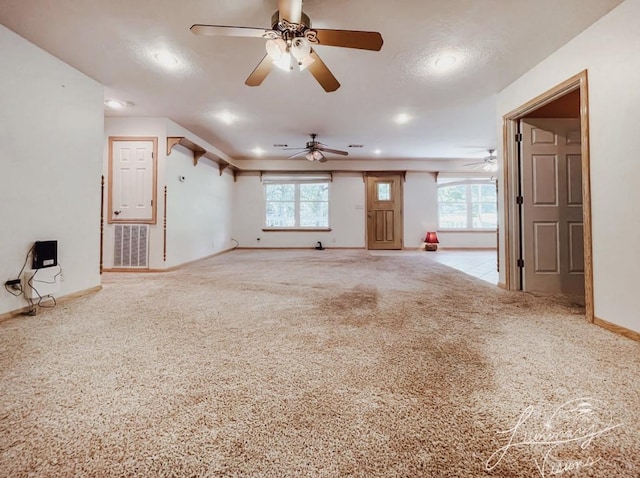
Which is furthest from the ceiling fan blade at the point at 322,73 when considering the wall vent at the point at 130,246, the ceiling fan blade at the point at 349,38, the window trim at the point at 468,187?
the window trim at the point at 468,187

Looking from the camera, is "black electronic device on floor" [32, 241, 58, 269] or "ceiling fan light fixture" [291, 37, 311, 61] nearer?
"ceiling fan light fixture" [291, 37, 311, 61]

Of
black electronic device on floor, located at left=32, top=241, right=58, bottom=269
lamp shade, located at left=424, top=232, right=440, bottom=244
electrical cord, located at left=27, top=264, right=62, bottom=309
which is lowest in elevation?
electrical cord, located at left=27, top=264, right=62, bottom=309

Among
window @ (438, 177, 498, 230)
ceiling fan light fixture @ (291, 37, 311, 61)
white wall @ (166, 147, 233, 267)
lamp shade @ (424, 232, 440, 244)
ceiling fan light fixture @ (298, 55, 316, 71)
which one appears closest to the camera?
ceiling fan light fixture @ (291, 37, 311, 61)

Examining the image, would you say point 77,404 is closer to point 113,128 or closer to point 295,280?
point 295,280

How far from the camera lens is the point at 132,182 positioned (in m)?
4.17

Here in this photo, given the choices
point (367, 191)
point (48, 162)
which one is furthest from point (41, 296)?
point (367, 191)

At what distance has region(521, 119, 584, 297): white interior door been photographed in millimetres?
2928

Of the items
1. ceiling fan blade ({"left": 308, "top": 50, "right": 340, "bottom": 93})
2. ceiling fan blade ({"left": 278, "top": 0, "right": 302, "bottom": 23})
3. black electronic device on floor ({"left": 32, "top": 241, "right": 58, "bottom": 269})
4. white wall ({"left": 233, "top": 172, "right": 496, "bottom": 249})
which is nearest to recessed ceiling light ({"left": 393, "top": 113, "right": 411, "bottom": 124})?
ceiling fan blade ({"left": 308, "top": 50, "right": 340, "bottom": 93})

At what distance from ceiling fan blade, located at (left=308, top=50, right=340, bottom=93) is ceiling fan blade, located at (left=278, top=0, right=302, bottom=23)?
1.04ft

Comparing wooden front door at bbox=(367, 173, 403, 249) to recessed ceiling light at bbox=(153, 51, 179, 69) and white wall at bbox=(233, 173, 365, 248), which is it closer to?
white wall at bbox=(233, 173, 365, 248)

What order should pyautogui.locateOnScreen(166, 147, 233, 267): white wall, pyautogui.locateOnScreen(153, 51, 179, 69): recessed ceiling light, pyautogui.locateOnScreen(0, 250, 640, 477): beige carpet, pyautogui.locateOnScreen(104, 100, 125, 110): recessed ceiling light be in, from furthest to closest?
pyautogui.locateOnScreen(166, 147, 233, 267): white wall → pyautogui.locateOnScreen(104, 100, 125, 110): recessed ceiling light → pyautogui.locateOnScreen(153, 51, 179, 69): recessed ceiling light → pyautogui.locateOnScreen(0, 250, 640, 477): beige carpet

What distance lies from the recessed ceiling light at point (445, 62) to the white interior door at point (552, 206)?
1.08 m

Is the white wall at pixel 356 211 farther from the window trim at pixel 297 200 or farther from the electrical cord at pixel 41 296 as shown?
the electrical cord at pixel 41 296

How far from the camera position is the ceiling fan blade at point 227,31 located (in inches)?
69.1
